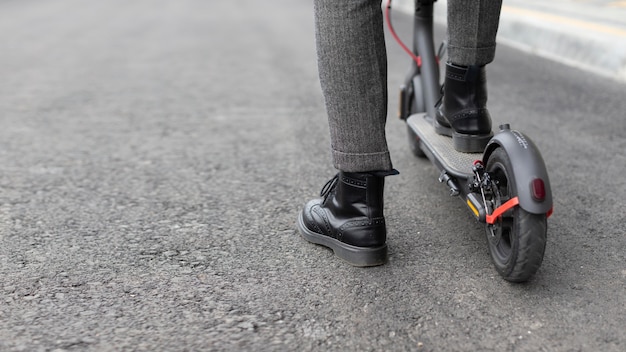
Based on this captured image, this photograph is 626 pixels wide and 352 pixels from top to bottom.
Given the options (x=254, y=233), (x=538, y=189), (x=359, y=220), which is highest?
(x=538, y=189)

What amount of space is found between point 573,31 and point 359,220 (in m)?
3.97

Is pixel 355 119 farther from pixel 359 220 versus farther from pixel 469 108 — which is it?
pixel 469 108

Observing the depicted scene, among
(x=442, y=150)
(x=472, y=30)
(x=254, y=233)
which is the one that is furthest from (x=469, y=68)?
(x=254, y=233)

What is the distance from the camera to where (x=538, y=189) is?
1455mm

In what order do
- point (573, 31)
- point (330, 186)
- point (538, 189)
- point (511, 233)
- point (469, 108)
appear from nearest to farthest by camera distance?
point (538, 189) < point (511, 233) < point (330, 186) < point (469, 108) < point (573, 31)

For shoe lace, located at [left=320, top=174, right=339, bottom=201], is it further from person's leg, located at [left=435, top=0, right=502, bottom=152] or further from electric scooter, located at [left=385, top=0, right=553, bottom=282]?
person's leg, located at [left=435, top=0, right=502, bottom=152]

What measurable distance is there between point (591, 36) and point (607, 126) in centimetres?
183

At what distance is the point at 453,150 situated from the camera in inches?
77.8

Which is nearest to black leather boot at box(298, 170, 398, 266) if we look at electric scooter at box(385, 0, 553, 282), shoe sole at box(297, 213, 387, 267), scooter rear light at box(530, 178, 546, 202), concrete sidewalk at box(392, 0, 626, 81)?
shoe sole at box(297, 213, 387, 267)

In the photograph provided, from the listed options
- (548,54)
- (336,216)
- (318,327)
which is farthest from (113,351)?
(548,54)

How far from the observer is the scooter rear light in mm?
1450

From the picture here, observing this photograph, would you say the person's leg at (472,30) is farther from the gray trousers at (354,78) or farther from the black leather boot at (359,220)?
the black leather boot at (359,220)

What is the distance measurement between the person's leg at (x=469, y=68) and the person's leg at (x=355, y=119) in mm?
361

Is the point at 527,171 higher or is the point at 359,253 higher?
the point at 527,171
